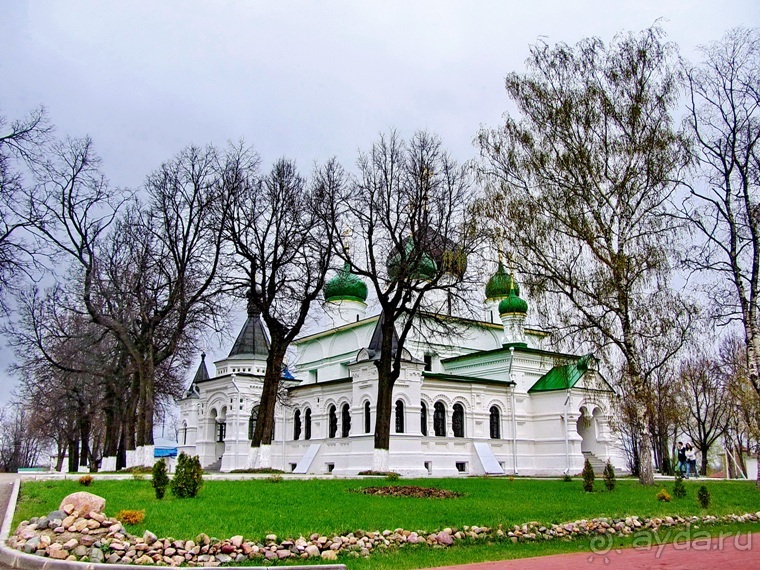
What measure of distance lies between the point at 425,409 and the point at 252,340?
9994 mm

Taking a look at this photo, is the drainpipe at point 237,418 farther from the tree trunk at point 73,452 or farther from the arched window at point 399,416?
the tree trunk at point 73,452

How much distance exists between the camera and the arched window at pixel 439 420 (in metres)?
32.2

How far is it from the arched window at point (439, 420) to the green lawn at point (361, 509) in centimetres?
1429

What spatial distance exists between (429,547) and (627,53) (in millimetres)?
16470

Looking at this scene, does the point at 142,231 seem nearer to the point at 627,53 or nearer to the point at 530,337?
the point at 627,53

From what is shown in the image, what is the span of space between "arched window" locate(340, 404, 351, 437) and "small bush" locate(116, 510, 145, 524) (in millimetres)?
22406

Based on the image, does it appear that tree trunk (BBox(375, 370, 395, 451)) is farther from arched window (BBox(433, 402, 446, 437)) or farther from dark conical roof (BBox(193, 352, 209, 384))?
dark conical roof (BBox(193, 352, 209, 384))

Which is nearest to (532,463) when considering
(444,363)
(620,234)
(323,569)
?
(444,363)

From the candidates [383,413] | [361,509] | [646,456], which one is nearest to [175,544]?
[361,509]

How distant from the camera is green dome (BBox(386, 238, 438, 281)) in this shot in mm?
22188

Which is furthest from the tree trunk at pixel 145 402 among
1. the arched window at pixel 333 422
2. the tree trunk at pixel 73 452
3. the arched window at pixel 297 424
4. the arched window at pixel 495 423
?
the tree trunk at pixel 73 452

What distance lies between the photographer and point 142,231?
86.8 feet

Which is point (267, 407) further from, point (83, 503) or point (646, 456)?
point (83, 503)

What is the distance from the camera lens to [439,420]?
1272 inches
